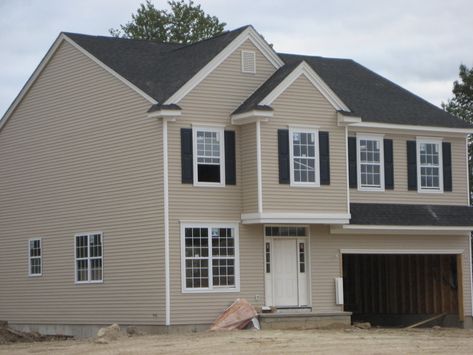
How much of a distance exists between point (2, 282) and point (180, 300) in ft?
35.2

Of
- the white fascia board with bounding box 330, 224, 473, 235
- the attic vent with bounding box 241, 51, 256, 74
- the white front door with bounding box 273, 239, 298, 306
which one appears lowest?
the white front door with bounding box 273, 239, 298, 306

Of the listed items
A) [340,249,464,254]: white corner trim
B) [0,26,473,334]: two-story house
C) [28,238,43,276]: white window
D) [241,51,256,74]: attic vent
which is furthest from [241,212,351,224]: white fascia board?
[28,238,43,276]: white window

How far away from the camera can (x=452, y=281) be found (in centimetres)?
4247

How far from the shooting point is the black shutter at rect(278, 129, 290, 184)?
36594mm

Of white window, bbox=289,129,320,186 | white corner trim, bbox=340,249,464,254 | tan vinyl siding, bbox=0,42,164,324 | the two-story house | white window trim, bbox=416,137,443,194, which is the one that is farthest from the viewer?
white window trim, bbox=416,137,443,194

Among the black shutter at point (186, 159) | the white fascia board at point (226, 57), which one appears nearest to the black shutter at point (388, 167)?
the white fascia board at point (226, 57)

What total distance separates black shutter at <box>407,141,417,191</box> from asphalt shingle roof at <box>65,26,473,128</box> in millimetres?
926

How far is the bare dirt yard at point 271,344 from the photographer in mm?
29703

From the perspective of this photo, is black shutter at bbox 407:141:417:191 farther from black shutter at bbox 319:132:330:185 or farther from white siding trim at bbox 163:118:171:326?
white siding trim at bbox 163:118:171:326

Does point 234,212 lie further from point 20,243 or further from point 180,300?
point 20,243

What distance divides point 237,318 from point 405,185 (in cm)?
894

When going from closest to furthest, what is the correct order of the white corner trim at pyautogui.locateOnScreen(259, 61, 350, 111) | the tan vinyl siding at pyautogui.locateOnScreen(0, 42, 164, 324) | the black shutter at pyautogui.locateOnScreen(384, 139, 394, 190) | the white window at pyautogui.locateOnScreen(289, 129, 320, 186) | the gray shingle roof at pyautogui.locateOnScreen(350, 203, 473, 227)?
the tan vinyl siding at pyautogui.locateOnScreen(0, 42, 164, 324), the white corner trim at pyautogui.locateOnScreen(259, 61, 350, 111), the white window at pyautogui.locateOnScreen(289, 129, 320, 186), the gray shingle roof at pyautogui.locateOnScreen(350, 203, 473, 227), the black shutter at pyautogui.locateOnScreen(384, 139, 394, 190)

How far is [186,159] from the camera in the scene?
118 ft

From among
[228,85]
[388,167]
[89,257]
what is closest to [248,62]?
[228,85]
